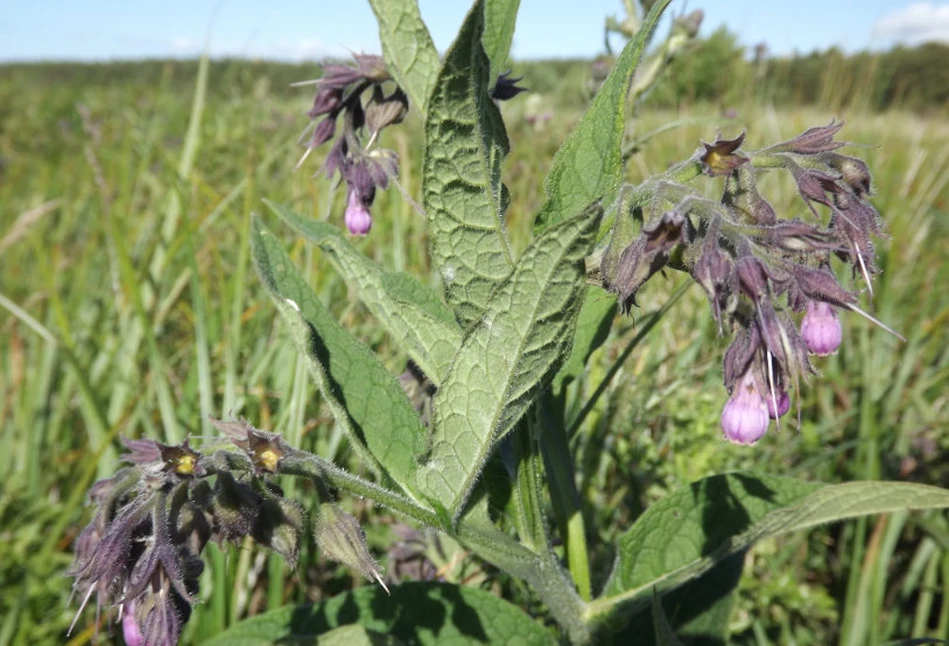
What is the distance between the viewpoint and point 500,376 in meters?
1.07

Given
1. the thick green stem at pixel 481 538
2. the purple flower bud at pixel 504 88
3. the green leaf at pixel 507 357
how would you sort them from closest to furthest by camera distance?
the green leaf at pixel 507 357 → the thick green stem at pixel 481 538 → the purple flower bud at pixel 504 88

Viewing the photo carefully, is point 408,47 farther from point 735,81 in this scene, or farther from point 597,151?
point 735,81

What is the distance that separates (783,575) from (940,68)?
34.9m

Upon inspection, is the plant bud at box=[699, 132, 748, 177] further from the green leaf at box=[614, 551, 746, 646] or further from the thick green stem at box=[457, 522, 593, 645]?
the green leaf at box=[614, 551, 746, 646]

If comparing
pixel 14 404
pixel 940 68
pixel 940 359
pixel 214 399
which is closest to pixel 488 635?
pixel 214 399

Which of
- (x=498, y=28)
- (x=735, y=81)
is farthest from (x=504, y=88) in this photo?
(x=735, y=81)

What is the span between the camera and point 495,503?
1462 millimetres

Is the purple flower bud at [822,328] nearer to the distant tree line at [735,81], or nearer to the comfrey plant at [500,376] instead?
the comfrey plant at [500,376]

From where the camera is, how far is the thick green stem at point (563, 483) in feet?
4.69

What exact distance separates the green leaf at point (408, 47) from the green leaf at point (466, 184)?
0.80 ft

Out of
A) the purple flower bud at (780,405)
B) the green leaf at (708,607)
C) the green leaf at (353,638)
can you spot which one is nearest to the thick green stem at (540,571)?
the green leaf at (353,638)

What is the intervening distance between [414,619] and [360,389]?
506 millimetres

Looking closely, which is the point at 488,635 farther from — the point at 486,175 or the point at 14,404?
the point at 14,404

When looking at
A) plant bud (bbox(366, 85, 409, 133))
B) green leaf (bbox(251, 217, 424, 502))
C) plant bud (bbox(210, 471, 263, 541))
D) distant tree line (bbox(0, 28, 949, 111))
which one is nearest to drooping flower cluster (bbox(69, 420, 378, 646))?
plant bud (bbox(210, 471, 263, 541))
